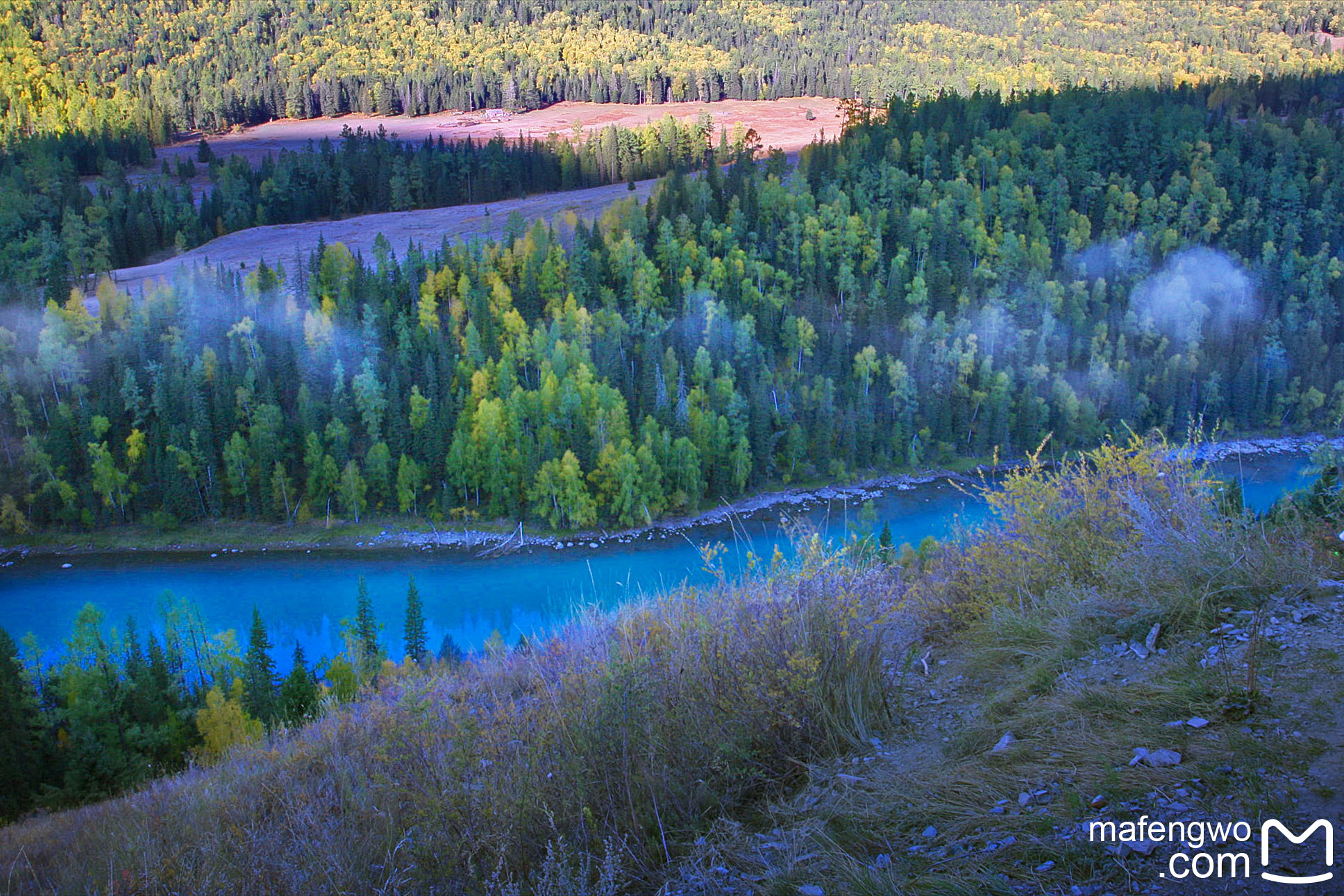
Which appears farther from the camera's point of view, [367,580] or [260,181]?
[260,181]

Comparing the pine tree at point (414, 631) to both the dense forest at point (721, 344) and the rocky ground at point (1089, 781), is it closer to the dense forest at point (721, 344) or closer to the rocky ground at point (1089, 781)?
the dense forest at point (721, 344)

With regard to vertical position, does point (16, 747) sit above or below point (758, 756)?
below

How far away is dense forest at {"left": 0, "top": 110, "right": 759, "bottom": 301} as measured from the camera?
72188 millimetres

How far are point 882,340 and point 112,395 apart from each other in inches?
1975

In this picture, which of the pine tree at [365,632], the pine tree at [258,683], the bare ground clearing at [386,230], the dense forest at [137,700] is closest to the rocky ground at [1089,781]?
the dense forest at [137,700]

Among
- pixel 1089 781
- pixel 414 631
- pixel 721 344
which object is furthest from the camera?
pixel 721 344

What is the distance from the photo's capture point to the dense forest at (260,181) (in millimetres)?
72188

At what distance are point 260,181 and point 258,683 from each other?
78.9 meters

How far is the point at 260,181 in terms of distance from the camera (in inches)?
3349

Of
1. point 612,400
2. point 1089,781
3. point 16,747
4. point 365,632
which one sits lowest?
point 365,632

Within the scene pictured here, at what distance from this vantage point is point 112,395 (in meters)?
47.4

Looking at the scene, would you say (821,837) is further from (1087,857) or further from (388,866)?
(388,866)

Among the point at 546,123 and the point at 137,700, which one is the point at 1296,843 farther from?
the point at 546,123

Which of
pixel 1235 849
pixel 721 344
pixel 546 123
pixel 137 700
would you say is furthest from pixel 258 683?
pixel 546 123
